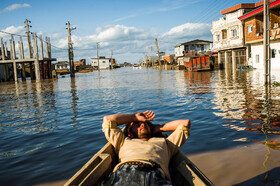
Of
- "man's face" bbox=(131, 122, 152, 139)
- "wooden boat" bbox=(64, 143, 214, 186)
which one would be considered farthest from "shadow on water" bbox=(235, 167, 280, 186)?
"man's face" bbox=(131, 122, 152, 139)

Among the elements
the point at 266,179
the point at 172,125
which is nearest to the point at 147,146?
the point at 172,125

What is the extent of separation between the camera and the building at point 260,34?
27434mm

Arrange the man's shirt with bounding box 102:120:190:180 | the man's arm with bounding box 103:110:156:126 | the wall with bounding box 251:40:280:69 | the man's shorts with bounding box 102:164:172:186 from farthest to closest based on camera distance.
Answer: the wall with bounding box 251:40:280:69 → the man's arm with bounding box 103:110:156:126 → the man's shirt with bounding box 102:120:190:180 → the man's shorts with bounding box 102:164:172:186

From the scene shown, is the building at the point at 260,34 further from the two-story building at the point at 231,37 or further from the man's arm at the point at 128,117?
the man's arm at the point at 128,117

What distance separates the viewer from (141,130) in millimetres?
3963

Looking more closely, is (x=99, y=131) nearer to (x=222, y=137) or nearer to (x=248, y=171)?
(x=222, y=137)

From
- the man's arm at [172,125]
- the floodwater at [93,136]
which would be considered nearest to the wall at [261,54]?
the floodwater at [93,136]

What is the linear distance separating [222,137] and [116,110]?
5203 millimetres

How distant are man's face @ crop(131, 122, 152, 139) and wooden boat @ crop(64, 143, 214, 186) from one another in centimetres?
50

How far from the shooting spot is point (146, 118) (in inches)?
167

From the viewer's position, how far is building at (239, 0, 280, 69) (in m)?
27.4

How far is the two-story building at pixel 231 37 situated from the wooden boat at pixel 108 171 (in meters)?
37.0

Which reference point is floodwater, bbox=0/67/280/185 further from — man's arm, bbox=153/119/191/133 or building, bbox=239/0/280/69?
building, bbox=239/0/280/69

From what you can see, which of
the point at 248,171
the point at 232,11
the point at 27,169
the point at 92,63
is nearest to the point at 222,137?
the point at 248,171
